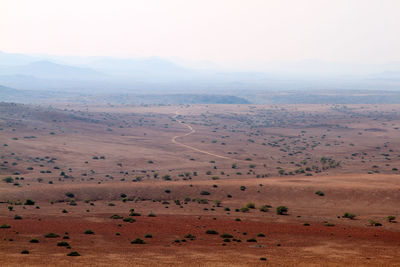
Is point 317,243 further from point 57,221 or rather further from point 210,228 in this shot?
point 57,221

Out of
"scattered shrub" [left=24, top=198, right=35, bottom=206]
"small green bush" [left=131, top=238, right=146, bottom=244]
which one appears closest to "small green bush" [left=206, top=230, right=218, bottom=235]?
"small green bush" [left=131, top=238, right=146, bottom=244]

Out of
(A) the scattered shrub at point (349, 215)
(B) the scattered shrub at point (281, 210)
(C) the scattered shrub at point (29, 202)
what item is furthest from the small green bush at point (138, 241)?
(A) the scattered shrub at point (349, 215)

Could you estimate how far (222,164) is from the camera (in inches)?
3031

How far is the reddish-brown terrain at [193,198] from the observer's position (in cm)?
2812

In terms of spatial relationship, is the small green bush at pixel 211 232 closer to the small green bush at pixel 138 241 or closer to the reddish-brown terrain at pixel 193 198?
the reddish-brown terrain at pixel 193 198

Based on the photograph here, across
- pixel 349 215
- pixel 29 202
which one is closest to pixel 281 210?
pixel 349 215

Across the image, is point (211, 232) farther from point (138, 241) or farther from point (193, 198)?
point (193, 198)

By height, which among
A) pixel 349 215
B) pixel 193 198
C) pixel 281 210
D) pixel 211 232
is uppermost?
pixel 211 232

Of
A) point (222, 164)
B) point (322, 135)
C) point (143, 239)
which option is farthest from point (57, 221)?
point (322, 135)

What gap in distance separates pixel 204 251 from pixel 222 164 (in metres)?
48.7

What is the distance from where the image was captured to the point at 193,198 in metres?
49.4

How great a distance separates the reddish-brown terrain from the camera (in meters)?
28.1

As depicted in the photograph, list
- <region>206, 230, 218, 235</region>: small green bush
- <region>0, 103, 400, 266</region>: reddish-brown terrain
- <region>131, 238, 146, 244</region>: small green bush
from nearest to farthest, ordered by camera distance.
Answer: <region>0, 103, 400, 266</region>: reddish-brown terrain → <region>131, 238, 146, 244</region>: small green bush → <region>206, 230, 218, 235</region>: small green bush

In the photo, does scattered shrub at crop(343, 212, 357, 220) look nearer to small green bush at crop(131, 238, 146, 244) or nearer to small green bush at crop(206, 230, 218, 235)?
small green bush at crop(206, 230, 218, 235)
